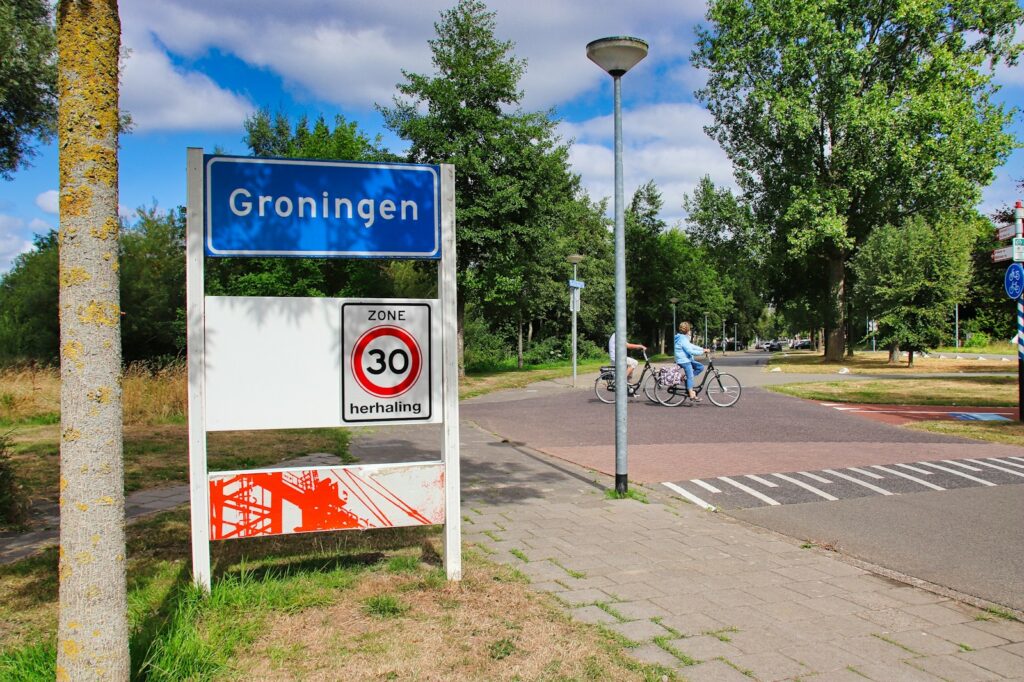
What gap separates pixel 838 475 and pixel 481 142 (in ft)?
60.7

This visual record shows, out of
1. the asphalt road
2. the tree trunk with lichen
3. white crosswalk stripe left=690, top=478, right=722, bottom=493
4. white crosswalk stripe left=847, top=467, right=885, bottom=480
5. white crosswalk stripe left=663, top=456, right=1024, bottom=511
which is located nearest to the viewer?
the tree trunk with lichen

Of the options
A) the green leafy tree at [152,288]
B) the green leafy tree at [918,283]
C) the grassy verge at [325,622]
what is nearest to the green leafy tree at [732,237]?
the green leafy tree at [918,283]

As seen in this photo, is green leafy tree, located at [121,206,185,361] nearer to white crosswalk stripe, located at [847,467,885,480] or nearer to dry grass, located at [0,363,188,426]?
dry grass, located at [0,363,188,426]

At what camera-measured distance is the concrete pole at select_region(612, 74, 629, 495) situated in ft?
23.9

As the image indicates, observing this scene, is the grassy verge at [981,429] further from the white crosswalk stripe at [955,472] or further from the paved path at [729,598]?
the paved path at [729,598]

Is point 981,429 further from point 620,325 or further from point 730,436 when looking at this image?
point 620,325

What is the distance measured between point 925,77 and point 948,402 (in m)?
21.2

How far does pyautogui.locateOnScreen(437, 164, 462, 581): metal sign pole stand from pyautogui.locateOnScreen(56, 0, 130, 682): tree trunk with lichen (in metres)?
2.13

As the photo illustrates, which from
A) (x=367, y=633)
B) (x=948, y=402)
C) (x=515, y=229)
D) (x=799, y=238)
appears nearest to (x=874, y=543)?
(x=367, y=633)

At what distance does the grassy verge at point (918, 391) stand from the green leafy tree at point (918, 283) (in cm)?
599

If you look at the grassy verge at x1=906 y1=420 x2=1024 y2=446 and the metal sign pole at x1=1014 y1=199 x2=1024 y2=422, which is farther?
the metal sign pole at x1=1014 y1=199 x2=1024 y2=422

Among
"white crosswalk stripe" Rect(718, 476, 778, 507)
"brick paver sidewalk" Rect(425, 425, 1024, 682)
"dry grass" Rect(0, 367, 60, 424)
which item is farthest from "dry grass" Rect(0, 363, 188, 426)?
"white crosswalk stripe" Rect(718, 476, 778, 507)

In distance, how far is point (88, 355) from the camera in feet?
8.25

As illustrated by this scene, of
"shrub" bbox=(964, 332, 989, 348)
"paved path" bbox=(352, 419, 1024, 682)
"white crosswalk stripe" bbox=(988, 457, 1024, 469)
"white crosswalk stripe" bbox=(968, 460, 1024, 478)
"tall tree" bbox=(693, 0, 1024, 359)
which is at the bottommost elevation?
"shrub" bbox=(964, 332, 989, 348)
